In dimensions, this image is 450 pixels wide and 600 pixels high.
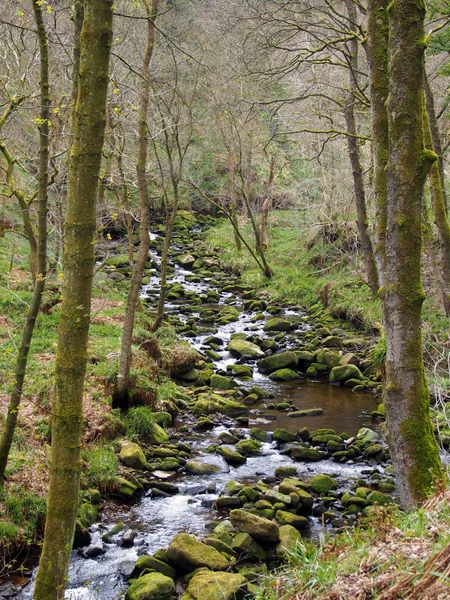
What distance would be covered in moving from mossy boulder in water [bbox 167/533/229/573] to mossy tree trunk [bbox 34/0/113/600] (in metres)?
2.07

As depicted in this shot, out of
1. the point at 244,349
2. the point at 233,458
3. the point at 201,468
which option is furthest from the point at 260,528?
the point at 244,349

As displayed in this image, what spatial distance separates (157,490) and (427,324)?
25.6 ft

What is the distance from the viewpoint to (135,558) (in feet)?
21.8

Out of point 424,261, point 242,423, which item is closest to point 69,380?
point 242,423

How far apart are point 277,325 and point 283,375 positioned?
398 cm

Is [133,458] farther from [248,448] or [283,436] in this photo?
[283,436]

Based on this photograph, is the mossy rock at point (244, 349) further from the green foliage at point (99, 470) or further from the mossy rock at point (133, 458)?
the green foliage at point (99, 470)

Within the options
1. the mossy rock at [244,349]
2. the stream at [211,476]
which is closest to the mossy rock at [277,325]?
the stream at [211,476]

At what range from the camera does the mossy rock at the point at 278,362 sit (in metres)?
14.7

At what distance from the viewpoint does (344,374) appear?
1384cm

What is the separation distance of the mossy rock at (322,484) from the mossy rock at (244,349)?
7.13 metres

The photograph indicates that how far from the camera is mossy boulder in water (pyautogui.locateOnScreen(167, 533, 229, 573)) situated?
20.3ft

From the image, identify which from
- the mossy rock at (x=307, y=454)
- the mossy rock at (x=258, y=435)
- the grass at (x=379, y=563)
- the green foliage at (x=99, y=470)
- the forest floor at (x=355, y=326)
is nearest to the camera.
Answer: the grass at (x=379, y=563)

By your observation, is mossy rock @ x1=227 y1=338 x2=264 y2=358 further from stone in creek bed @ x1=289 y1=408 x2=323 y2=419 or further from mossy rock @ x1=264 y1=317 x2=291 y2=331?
stone in creek bed @ x1=289 y1=408 x2=323 y2=419
